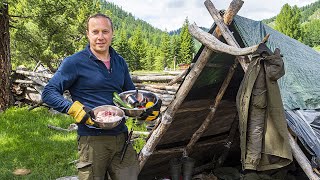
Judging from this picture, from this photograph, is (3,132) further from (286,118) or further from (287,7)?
(287,7)

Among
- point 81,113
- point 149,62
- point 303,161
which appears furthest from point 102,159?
point 149,62

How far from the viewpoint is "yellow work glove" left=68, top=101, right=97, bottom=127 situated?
2742 millimetres

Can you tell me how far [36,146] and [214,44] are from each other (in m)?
4.64

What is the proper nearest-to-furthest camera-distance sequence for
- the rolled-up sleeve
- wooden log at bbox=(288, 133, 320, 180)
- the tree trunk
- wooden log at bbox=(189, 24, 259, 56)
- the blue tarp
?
the rolled-up sleeve, wooden log at bbox=(288, 133, 320, 180), wooden log at bbox=(189, 24, 259, 56), the blue tarp, the tree trunk

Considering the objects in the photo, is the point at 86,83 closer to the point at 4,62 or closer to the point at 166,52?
the point at 4,62

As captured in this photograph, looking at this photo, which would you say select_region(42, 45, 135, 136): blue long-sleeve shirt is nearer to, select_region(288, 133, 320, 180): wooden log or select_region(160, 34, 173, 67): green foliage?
select_region(288, 133, 320, 180): wooden log

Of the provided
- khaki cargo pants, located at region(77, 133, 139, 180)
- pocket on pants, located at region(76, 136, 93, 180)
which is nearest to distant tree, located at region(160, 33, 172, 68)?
khaki cargo pants, located at region(77, 133, 139, 180)

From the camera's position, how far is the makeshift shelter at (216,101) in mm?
4129

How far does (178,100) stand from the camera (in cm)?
432

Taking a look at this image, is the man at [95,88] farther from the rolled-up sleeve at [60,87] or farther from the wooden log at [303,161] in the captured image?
the wooden log at [303,161]

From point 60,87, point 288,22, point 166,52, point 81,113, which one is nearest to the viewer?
point 81,113

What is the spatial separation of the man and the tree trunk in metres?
7.76

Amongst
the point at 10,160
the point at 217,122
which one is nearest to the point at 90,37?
the point at 217,122

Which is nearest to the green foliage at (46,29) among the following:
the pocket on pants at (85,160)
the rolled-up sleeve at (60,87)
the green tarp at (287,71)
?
the green tarp at (287,71)
